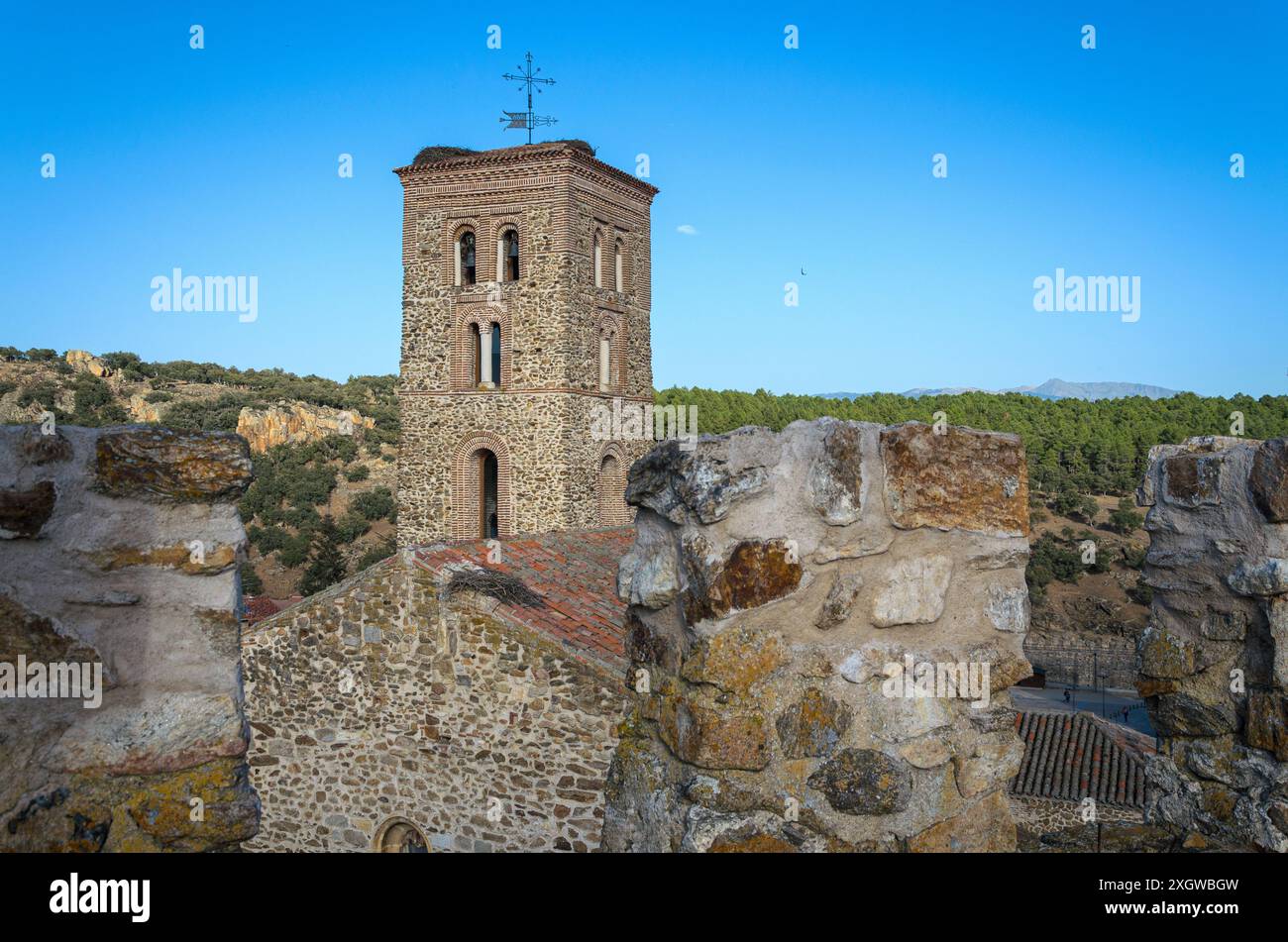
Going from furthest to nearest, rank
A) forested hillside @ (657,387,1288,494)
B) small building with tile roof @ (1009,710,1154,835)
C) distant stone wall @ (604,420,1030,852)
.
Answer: forested hillside @ (657,387,1288,494) < small building with tile roof @ (1009,710,1154,835) < distant stone wall @ (604,420,1030,852)

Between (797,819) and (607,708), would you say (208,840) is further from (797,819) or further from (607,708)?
(607,708)

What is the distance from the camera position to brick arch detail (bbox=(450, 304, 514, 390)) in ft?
77.3

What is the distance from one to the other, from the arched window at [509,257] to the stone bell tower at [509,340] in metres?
0.03

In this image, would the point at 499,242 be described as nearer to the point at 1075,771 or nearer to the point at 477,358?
the point at 477,358

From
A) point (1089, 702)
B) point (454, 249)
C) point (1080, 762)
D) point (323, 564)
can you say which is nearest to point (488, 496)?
point (454, 249)

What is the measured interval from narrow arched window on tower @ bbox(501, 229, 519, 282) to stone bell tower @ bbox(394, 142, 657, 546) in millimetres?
35

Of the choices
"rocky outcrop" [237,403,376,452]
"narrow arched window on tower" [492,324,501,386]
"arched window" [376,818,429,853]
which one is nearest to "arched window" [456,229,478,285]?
"narrow arched window on tower" [492,324,501,386]

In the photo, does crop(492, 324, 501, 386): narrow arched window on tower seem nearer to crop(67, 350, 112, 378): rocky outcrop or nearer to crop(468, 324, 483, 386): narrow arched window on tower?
crop(468, 324, 483, 386): narrow arched window on tower

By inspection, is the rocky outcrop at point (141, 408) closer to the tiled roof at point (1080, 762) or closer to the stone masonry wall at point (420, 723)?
the tiled roof at point (1080, 762)

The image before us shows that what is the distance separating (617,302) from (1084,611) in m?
21.7

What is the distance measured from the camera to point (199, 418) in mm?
43062

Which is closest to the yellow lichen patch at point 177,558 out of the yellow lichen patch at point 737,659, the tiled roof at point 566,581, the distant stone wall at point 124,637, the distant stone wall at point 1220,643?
the distant stone wall at point 124,637

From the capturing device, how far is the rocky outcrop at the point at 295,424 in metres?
45.2
